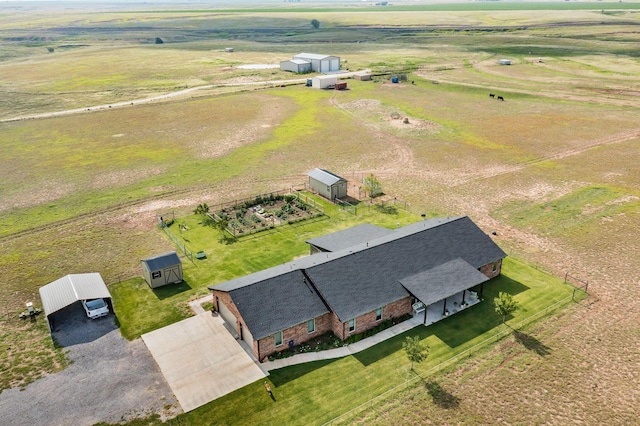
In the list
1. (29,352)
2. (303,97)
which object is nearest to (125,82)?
(303,97)

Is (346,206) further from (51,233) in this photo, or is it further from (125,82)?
(125,82)

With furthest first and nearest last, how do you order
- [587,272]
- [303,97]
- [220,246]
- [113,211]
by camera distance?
1. [303,97]
2. [113,211]
3. [220,246]
4. [587,272]

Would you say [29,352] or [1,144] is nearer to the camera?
[29,352]

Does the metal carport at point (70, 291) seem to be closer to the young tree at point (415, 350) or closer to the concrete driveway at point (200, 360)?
the concrete driveway at point (200, 360)

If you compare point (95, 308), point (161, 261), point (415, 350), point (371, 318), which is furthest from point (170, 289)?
point (415, 350)

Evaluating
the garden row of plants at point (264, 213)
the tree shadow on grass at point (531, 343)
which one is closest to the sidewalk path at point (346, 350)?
the tree shadow on grass at point (531, 343)
